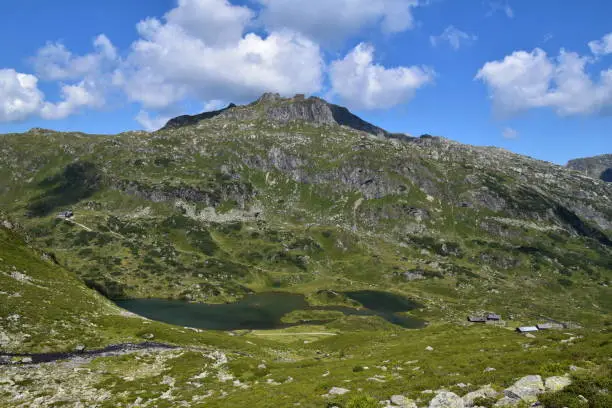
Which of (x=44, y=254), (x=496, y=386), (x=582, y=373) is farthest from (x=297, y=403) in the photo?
(x=44, y=254)

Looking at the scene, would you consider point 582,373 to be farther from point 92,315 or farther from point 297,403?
point 92,315

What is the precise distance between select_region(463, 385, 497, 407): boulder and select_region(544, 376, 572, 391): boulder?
9.20ft

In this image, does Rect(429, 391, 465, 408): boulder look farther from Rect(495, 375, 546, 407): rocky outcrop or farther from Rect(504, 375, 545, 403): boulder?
Rect(504, 375, 545, 403): boulder

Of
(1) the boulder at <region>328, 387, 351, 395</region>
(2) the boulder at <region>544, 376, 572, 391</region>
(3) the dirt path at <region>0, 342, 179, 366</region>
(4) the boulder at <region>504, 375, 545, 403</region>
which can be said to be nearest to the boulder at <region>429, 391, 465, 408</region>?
(4) the boulder at <region>504, 375, 545, 403</region>

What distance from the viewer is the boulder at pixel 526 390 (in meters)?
20.4

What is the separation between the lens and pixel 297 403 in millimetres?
28438

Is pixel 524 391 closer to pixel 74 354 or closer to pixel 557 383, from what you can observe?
pixel 557 383

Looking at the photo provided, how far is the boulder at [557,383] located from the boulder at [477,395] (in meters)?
2.80

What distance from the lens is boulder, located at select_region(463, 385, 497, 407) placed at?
21.5 metres

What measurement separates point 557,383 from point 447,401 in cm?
600

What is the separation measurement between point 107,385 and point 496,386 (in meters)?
39.8

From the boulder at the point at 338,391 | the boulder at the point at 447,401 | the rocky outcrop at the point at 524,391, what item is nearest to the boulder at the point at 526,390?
the rocky outcrop at the point at 524,391

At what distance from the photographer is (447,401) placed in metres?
22.0

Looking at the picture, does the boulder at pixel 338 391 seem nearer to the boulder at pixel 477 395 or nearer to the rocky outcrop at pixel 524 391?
the boulder at pixel 477 395
